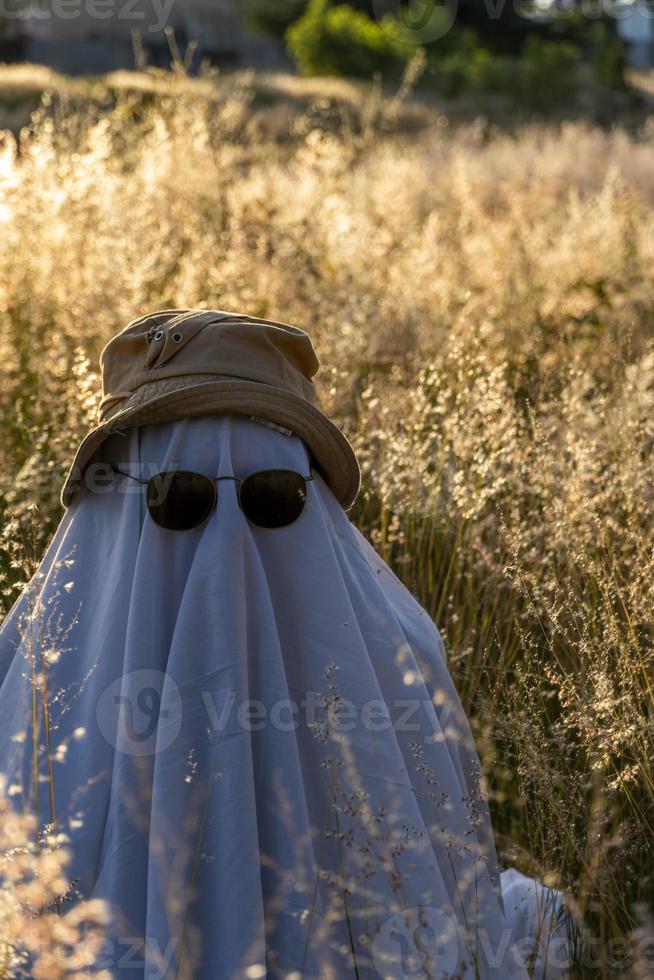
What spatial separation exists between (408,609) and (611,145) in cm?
1178

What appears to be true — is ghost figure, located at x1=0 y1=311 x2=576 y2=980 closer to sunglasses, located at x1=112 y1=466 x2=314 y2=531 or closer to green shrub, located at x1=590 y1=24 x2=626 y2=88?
sunglasses, located at x1=112 y1=466 x2=314 y2=531

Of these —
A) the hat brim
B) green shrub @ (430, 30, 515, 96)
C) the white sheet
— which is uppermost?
green shrub @ (430, 30, 515, 96)

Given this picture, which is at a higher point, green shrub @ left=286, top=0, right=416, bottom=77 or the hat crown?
green shrub @ left=286, top=0, right=416, bottom=77

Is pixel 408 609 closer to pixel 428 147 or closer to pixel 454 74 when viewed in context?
pixel 428 147

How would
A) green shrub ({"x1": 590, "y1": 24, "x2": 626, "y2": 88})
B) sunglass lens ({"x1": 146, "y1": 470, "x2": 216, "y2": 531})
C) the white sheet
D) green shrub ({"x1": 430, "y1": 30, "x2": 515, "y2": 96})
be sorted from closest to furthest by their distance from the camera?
the white sheet
sunglass lens ({"x1": 146, "y1": 470, "x2": 216, "y2": 531})
green shrub ({"x1": 590, "y1": 24, "x2": 626, "y2": 88})
green shrub ({"x1": 430, "y1": 30, "x2": 515, "y2": 96})

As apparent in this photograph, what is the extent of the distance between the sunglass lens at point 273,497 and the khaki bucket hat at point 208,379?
12 centimetres

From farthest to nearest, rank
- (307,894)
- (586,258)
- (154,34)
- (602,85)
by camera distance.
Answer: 1. (154,34)
2. (602,85)
3. (586,258)
4. (307,894)

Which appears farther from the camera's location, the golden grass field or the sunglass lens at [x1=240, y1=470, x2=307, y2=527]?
the golden grass field

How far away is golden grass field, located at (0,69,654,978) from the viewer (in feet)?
7.02

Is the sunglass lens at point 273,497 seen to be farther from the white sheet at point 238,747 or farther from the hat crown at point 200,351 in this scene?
the hat crown at point 200,351

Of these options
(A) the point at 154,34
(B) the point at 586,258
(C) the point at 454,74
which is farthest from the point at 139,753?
(A) the point at 154,34

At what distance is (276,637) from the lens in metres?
1.75

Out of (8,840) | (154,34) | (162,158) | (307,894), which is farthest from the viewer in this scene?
(154,34)

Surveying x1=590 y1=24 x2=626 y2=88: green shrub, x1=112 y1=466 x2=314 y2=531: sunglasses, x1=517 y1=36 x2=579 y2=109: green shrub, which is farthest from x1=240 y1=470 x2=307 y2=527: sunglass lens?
x1=590 y1=24 x2=626 y2=88: green shrub
